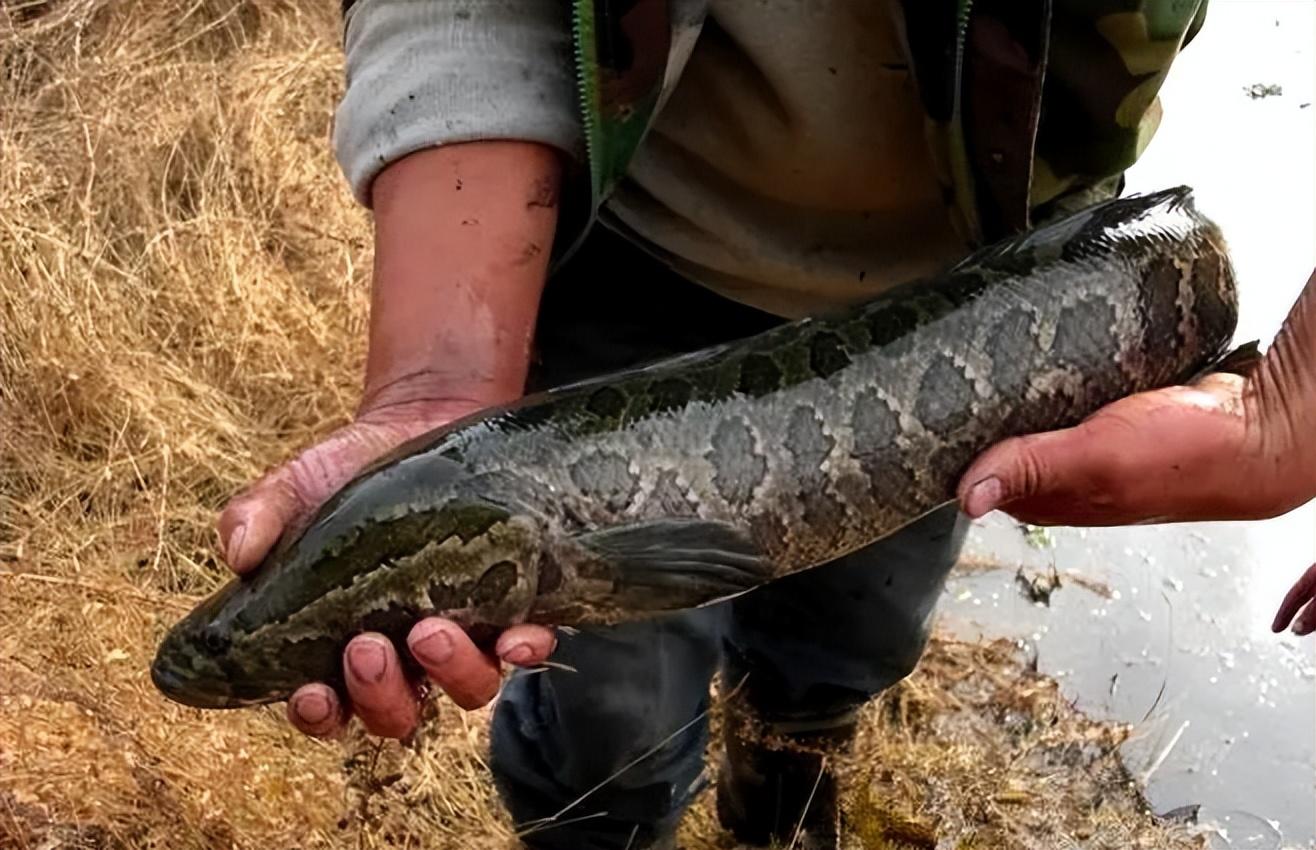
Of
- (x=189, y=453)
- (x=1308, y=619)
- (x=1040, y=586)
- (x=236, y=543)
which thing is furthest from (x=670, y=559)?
(x=189, y=453)

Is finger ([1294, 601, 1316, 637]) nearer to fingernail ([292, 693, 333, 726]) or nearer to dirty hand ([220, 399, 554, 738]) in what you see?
dirty hand ([220, 399, 554, 738])

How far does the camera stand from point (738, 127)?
6.93ft

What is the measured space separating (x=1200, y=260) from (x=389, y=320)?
1.25 meters

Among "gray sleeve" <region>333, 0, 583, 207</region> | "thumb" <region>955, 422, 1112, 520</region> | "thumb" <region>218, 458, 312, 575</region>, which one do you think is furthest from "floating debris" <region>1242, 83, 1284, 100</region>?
"thumb" <region>218, 458, 312, 575</region>

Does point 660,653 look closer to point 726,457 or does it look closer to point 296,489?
point 726,457

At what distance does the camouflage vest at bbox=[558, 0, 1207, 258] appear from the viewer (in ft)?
6.17

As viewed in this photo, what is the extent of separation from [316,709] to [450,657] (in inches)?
8.2

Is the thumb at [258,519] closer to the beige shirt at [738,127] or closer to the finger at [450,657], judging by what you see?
the finger at [450,657]

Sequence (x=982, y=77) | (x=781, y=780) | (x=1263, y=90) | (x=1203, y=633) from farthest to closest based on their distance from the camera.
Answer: (x=1263, y=90)
(x=1203, y=633)
(x=781, y=780)
(x=982, y=77)

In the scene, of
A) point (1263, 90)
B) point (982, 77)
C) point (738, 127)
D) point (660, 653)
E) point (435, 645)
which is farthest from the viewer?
point (1263, 90)

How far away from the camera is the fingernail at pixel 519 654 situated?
186cm

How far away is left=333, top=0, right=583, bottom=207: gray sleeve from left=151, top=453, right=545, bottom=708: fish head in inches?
18.3

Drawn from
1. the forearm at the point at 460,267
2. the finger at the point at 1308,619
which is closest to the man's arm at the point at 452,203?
the forearm at the point at 460,267

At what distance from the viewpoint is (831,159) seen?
2.10m
